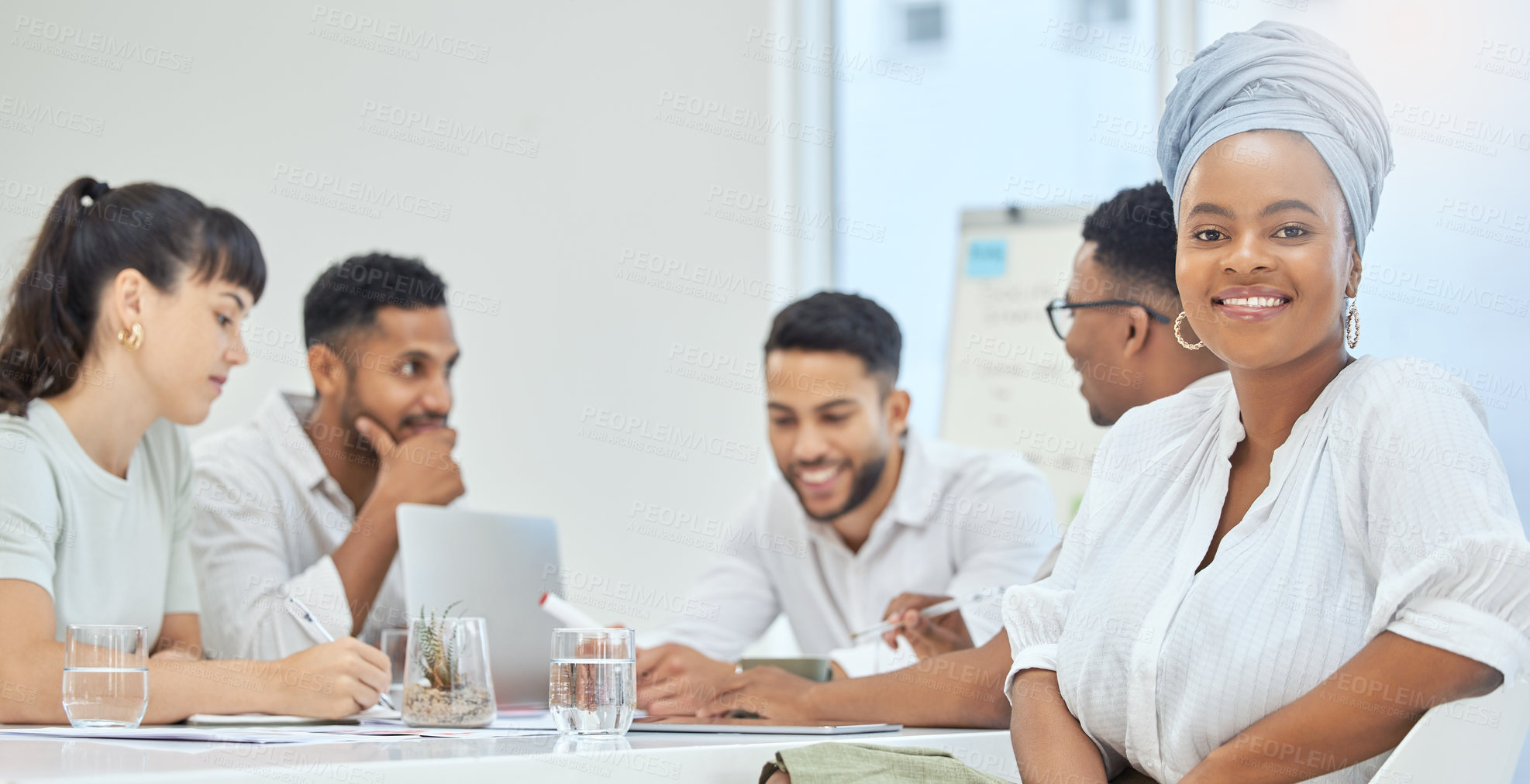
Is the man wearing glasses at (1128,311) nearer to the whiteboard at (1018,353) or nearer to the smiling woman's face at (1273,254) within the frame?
the smiling woman's face at (1273,254)

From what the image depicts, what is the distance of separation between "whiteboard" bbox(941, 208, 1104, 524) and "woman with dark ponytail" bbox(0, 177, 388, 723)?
2281mm

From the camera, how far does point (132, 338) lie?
198 centimetres

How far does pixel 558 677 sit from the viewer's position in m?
1.35

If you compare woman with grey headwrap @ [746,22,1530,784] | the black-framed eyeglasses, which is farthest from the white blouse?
the black-framed eyeglasses

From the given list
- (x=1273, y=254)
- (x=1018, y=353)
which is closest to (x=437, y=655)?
(x=1273, y=254)

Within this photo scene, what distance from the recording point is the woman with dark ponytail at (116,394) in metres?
1.80

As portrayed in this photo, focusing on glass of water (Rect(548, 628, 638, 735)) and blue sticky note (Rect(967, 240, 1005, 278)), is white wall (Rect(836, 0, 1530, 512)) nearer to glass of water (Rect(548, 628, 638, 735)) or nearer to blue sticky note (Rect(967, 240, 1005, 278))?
blue sticky note (Rect(967, 240, 1005, 278))

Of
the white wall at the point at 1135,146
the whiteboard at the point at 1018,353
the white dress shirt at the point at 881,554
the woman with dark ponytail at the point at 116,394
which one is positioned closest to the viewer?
the woman with dark ponytail at the point at 116,394

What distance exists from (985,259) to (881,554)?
1497 mm

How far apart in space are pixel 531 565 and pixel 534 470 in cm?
234

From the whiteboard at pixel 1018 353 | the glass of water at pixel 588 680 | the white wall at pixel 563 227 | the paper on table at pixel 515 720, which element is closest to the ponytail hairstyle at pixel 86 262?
the paper on table at pixel 515 720

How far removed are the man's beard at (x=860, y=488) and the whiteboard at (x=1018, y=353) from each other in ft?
3.44

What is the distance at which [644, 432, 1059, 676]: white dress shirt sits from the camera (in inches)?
102

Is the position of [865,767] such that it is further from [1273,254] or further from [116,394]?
[116,394]
